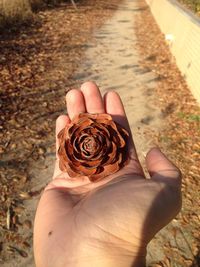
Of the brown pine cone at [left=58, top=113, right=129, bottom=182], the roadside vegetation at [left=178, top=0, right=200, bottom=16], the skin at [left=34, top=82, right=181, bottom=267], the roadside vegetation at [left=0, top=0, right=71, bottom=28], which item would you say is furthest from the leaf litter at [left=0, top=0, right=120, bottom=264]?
the roadside vegetation at [left=178, top=0, right=200, bottom=16]

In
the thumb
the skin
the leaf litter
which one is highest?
the thumb

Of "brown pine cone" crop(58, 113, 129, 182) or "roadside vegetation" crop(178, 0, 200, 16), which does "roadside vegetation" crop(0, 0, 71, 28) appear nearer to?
"roadside vegetation" crop(178, 0, 200, 16)

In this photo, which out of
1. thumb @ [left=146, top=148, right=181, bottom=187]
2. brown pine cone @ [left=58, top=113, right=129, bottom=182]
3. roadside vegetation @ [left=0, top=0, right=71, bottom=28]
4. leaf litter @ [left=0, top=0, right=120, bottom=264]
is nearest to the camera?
thumb @ [left=146, top=148, right=181, bottom=187]

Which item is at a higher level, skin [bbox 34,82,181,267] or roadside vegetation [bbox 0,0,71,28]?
skin [bbox 34,82,181,267]

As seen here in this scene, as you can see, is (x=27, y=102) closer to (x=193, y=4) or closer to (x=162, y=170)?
(x=162, y=170)

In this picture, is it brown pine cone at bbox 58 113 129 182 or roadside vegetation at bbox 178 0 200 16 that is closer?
brown pine cone at bbox 58 113 129 182

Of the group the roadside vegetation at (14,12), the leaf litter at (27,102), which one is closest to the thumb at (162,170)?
the leaf litter at (27,102)

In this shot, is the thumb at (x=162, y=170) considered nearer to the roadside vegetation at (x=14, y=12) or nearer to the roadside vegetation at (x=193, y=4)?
the roadside vegetation at (x=14, y=12)

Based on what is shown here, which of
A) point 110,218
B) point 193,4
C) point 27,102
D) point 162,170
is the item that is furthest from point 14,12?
point 110,218
